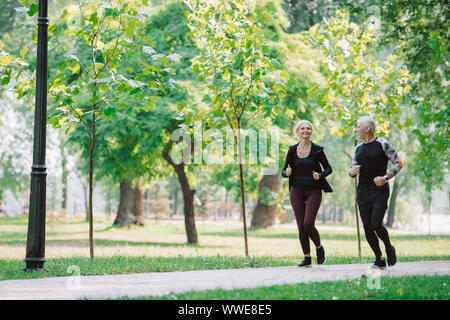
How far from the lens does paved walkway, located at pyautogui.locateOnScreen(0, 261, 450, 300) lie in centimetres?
649

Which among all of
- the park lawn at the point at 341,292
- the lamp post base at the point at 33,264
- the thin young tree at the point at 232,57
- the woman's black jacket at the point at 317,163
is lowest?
the park lawn at the point at 341,292

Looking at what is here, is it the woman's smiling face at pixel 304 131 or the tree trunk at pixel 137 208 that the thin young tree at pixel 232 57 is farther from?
the tree trunk at pixel 137 208

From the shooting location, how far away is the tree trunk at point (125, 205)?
3419cm

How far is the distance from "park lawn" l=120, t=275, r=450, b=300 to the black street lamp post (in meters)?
2.88

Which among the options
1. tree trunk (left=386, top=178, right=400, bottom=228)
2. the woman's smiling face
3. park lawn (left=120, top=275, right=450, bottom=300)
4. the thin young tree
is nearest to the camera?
park lawn (left=120, top=275, right=450, bottom=300)

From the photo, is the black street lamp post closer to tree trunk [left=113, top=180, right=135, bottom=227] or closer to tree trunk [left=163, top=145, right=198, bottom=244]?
tree trunk [left=163, top=145, right=198, bottom=244]

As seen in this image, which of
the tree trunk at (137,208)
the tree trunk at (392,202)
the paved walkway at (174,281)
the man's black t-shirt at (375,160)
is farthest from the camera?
the tree trunk at (392,202)

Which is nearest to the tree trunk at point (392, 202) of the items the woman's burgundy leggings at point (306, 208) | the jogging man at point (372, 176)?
the woman's burgundy leggings at point (306, 208)

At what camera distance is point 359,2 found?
20531 mm

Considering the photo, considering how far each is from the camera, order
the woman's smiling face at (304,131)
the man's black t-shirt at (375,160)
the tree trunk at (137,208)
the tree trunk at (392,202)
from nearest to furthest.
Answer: the man's black t-shirt at (375,160), the woman's smiling face at (304,131), the tree trunk at (137,208), the tree trunk at (392,202)

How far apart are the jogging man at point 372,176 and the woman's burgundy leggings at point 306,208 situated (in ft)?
2.12

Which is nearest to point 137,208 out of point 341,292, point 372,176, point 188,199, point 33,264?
point 188,199

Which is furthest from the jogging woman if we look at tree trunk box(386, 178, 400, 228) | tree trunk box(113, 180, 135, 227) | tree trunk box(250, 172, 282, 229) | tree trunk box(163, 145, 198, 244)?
tree trunk box(386, 178, 400, 228)

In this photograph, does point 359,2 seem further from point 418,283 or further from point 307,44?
point 418,283
